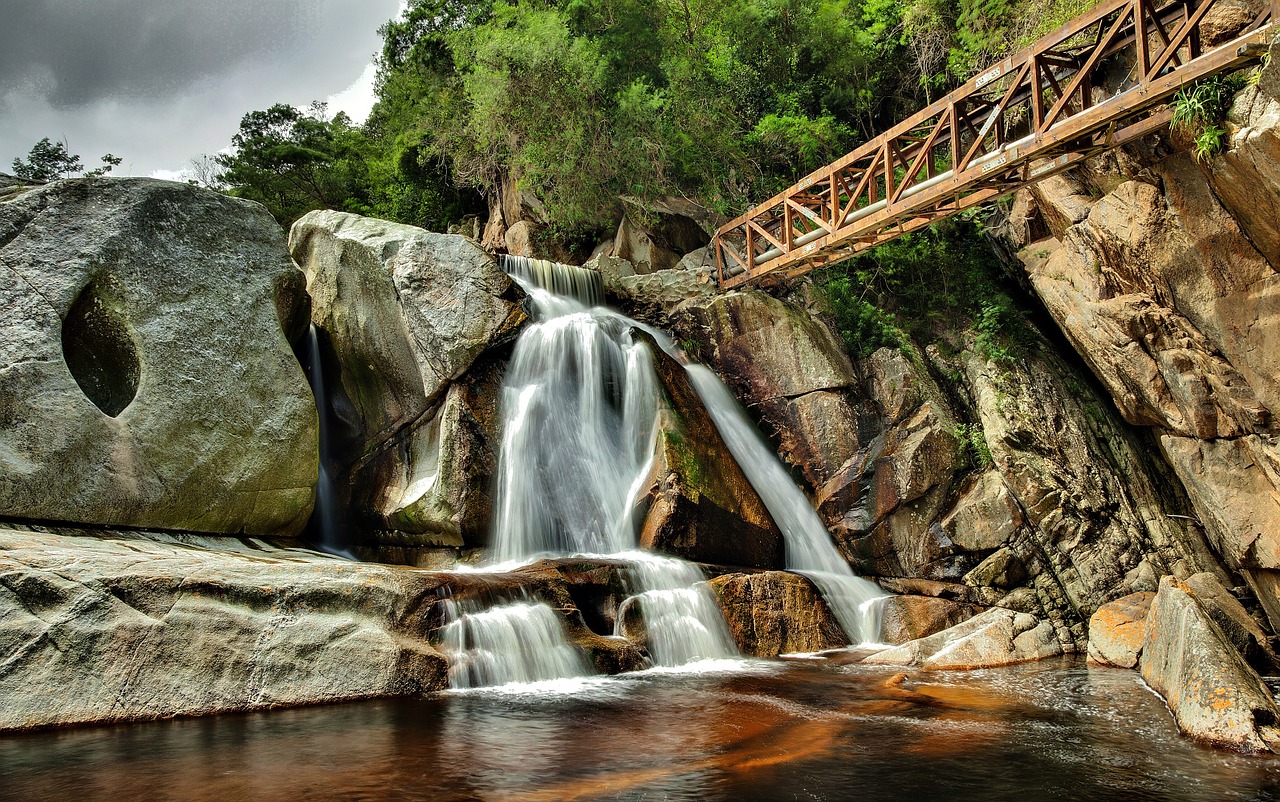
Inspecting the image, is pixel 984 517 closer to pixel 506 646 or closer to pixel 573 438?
pixel 573 438

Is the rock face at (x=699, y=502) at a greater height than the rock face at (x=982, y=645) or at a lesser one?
greater

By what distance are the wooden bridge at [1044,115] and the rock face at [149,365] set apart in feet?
30.6

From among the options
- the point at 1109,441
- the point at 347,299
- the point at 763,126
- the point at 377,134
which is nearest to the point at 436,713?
the point at 347,299

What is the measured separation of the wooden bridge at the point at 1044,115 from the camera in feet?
28.9

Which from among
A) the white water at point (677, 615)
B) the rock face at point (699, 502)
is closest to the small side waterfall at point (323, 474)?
the rock face at point (699, 502)

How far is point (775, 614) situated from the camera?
37.6ft

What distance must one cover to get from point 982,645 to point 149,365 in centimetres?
1245

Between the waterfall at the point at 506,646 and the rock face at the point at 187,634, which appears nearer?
the rock face at the point at 187,634

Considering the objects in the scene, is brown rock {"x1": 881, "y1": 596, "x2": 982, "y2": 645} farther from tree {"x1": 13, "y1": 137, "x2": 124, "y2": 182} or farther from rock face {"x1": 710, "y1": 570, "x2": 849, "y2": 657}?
tree {"x1": 13, "y1": 137, "x2": 124, "y2": 182}

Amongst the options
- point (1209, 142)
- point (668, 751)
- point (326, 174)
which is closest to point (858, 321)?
point (1209, 142)

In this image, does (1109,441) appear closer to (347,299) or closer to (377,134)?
(347,299)

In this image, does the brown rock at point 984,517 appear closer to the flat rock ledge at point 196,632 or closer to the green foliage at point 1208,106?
the green foliage at point 1208,106

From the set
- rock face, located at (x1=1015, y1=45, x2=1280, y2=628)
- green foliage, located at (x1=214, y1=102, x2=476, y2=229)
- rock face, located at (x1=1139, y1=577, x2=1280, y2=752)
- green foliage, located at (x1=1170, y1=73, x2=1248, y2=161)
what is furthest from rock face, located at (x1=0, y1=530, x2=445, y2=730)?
green foliage, located at (x1=214, y1=102, x2=476, y2=229)

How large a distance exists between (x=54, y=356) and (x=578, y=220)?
43.3 feet
